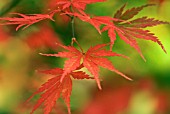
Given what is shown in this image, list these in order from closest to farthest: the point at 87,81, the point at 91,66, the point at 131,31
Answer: the point at 91,66
the point at 131,31
the point at 87,81

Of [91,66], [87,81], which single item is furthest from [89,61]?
[87,81]

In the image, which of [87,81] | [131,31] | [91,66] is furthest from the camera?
[87,81]

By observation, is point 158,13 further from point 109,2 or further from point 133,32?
point 133,32

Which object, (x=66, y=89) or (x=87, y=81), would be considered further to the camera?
(x=87, y=81)

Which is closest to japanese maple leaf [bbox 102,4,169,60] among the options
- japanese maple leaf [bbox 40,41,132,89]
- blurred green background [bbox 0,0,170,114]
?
japanese maple leaf [bbox 40,41,132,89]

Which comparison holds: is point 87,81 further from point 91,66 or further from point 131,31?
point 91,66

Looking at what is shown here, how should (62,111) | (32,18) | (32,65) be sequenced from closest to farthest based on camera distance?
(32,18) → (62,111) → (32,65)

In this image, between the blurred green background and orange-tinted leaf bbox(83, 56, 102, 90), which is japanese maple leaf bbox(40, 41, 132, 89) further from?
the blurred green background

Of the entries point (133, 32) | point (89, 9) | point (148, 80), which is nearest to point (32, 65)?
point (89, 9)

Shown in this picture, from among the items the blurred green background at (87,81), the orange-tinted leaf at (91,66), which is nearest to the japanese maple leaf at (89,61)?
the orange-tinted leaf at (91,66)
